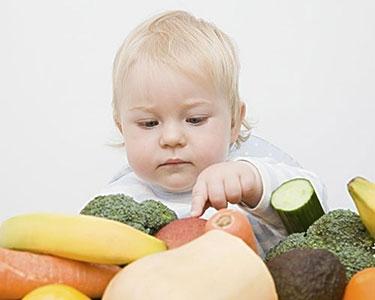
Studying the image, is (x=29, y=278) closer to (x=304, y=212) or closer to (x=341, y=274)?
(x=341, y=274)

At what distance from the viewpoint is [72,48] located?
6.93 feet

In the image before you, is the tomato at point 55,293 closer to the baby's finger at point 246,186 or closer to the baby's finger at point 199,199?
the baby's finger at point 199,199

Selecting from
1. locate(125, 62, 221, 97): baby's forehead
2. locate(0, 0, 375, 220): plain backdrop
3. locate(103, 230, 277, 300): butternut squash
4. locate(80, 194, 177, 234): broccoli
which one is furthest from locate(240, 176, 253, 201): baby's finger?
locate(0, 0, 375, 220): plain backdrop

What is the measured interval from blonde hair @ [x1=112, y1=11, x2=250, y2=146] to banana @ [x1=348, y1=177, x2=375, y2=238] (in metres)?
0.45

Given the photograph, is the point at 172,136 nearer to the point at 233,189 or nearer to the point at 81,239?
the point at 233,189

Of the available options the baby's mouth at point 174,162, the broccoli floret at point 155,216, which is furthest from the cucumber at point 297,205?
the baby's mouth at point 174,162

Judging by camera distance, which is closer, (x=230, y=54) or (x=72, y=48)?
(x=230, y=54)

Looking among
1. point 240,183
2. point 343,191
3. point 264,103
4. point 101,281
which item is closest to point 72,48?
point 264,103

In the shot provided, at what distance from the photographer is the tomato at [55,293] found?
0.52 metres

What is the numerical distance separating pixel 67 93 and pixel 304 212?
140cm

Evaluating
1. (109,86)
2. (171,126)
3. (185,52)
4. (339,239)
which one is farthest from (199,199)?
(109,86)

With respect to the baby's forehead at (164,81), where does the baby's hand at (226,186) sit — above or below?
below

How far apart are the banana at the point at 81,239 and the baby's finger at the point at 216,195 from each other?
0.23m

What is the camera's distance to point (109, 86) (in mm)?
2109
